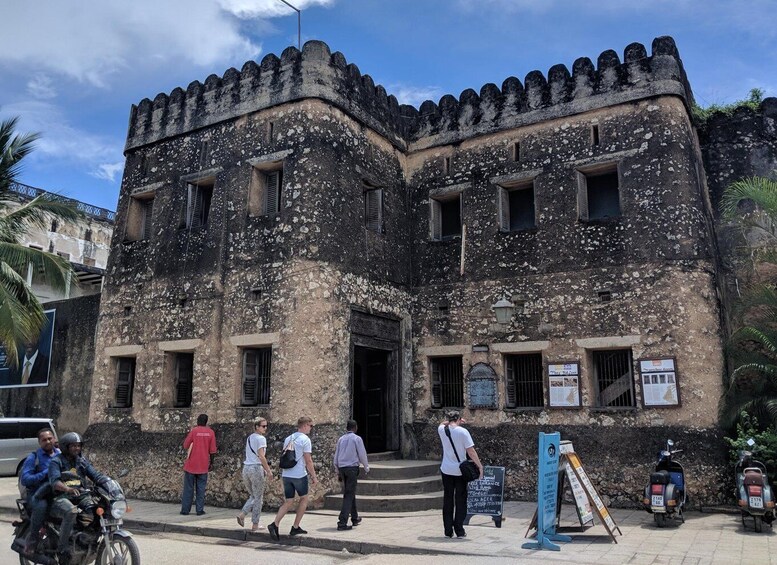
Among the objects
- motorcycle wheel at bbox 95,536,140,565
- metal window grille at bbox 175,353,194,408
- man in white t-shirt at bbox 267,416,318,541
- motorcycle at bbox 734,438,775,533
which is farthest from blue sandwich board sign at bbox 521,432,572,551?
metal window grille at bbox 175,353,194,408

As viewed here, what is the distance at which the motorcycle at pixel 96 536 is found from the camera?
6.49 meters

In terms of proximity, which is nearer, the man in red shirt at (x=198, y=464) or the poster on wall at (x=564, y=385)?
the man in red shirt at (x=198, y=464)

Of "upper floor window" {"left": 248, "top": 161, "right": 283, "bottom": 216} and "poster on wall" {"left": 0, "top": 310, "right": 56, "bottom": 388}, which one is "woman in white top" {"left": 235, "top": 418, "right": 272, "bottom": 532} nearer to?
"upper floor window" {"left": 248, "top": 161, "right": 283, "bottom": 216}

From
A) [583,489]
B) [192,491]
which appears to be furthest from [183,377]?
[583,489]

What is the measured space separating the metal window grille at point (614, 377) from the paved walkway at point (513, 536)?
2.01 meters

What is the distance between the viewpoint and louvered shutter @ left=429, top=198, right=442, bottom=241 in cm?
1505

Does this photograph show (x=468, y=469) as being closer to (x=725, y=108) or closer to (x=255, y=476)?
(x=255, y=476)

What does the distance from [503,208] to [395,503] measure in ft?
21.8

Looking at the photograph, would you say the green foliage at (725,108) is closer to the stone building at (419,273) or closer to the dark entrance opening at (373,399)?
the stone building at (419,273)

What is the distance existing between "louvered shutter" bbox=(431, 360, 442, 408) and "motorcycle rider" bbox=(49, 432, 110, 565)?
8217 millimetres

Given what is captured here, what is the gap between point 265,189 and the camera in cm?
1399

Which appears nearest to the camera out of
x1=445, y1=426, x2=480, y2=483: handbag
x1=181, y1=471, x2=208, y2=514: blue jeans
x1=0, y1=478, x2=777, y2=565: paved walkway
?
x1=0, y1=478, x2=777, y2=565: paved walkway

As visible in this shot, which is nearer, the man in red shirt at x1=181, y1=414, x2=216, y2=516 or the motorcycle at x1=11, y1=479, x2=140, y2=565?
the motorcycle at x1=11, y1=479, x2=140, y2=565

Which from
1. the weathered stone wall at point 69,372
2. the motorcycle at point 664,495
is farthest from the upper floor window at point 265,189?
the motorcycle at point 664,495
